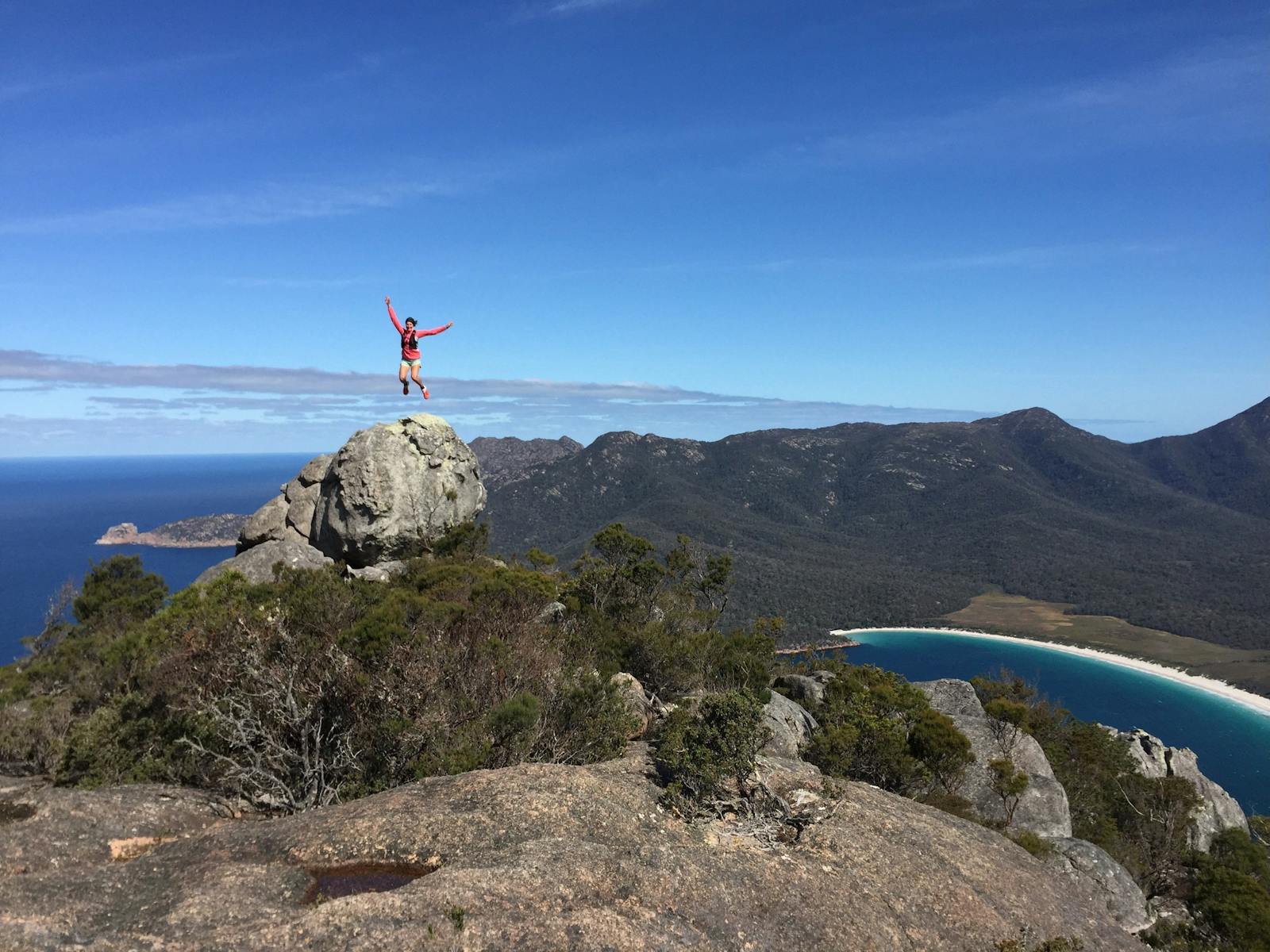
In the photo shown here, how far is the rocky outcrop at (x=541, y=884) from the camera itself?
8.55 meters

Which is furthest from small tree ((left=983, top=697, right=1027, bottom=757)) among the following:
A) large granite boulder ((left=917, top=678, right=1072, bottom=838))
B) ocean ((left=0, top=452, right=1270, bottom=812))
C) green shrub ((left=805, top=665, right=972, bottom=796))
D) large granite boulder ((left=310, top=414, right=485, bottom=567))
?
ocean ((left=0, top=452, right=1270, bottom=812))

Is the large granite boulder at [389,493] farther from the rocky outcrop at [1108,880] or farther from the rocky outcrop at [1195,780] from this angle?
the rocky outcrop at [1195,780]

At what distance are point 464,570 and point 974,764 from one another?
2295 cm

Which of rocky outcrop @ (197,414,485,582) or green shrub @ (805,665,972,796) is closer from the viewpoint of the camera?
green shrub @ (805,665,972,796)

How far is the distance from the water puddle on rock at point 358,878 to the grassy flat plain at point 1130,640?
188 m

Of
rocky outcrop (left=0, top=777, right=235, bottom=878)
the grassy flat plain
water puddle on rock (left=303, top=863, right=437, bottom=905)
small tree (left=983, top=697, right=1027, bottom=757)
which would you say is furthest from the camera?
the grassy flat plain

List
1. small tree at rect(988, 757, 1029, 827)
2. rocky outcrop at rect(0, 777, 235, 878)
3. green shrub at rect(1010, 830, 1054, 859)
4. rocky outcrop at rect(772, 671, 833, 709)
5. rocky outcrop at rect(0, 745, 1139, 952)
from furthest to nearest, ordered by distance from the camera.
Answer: rocky outcrop at rect(772, 671, 833, 709), small tree at rect(988, 757, 1029, 827), green shrub at rect(1010, 830, 1054, 859), rocky outcrop at rect(0, 777, 235, 878), rocky outcrop at rect(0, 745, 1139, 952)

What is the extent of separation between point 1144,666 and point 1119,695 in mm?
27950

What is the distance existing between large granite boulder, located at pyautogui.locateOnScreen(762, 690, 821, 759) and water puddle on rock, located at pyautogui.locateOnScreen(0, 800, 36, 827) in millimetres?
16508

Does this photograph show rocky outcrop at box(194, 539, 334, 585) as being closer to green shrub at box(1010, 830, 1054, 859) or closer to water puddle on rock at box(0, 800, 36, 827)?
water puddle on rock at box(0, 800, 36, 827)

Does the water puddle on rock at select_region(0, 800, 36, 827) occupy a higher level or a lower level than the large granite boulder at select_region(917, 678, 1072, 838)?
higher

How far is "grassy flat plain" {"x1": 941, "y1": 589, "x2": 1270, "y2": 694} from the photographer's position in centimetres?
15075

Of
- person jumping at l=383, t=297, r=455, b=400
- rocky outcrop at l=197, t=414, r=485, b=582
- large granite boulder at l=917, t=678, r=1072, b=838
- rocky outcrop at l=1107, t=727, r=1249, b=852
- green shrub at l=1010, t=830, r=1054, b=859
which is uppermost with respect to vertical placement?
person jumping at l=383, t=297, r=455, b=400

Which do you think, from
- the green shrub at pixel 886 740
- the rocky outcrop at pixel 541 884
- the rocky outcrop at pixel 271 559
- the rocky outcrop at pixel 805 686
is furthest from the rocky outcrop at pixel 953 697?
the rocky outcrop at pixel 271 559
